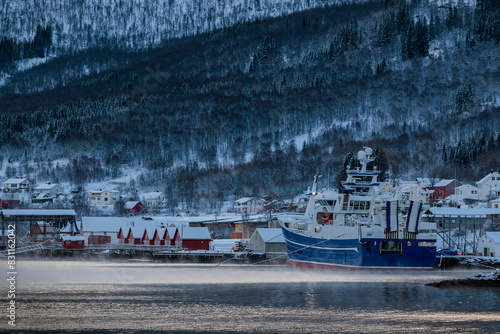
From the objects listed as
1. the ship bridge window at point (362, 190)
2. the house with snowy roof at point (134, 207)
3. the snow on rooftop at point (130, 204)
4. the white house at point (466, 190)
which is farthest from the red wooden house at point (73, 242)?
the white house at point (466, 190)

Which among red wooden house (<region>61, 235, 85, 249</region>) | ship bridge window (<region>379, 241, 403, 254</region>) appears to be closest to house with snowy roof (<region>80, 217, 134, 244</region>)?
red wooden house (<region>61, 235, 85, 249</region>)

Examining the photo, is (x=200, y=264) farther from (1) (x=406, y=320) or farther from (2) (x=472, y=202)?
(2) (x=472, y=202)

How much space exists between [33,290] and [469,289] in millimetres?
35561

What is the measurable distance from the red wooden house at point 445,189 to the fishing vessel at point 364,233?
82841 millimetres

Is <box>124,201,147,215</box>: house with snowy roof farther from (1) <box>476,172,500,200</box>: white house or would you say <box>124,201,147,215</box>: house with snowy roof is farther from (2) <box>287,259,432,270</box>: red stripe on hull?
(2) <box>287,259,432,270</box>: red stripe on hull

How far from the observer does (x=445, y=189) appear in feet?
573

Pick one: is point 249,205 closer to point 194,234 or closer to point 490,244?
point 194,234

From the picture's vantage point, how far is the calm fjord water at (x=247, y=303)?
47.6 m

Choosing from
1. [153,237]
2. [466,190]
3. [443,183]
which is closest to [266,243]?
[153,237]

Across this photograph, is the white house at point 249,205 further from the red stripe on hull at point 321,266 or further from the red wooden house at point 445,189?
the red stripe on hull at point 321,266

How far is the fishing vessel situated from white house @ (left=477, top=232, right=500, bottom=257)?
11877 mm

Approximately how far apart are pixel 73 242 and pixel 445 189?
87862mm

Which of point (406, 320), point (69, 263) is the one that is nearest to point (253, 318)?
point (406, 320)

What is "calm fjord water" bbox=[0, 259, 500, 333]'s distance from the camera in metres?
47.6
